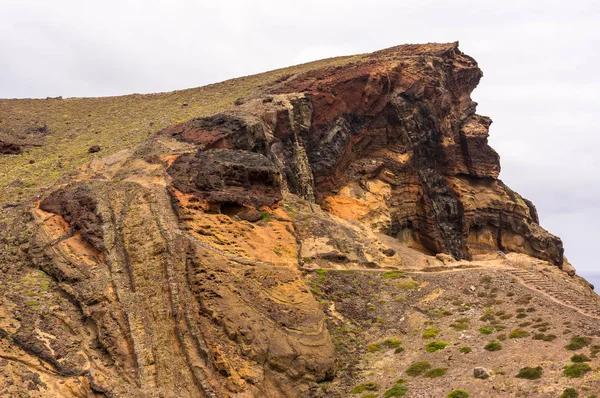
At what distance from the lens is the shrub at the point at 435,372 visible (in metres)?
→ 24.9

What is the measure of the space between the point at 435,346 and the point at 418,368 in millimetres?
2198

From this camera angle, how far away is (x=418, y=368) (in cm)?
2594

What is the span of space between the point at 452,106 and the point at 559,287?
121ft

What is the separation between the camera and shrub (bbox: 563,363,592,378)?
2162 centimetres

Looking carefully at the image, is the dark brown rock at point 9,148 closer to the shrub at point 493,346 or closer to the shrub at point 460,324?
the shrub at point 460,324

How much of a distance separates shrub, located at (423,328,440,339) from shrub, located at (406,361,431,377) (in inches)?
111

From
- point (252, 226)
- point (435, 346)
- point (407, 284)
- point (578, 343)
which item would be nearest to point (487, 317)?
point (435, 346)

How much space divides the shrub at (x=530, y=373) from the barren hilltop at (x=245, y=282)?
71 millimetres

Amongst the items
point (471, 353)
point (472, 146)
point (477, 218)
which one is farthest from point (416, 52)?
point (471, 353)

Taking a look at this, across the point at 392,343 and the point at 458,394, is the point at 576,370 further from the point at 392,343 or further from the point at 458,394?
the point at 392,343

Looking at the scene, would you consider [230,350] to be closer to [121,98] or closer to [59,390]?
[59,390]

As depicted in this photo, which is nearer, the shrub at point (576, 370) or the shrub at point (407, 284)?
the shrub at point (576, 370)

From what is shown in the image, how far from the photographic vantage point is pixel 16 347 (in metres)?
22.0

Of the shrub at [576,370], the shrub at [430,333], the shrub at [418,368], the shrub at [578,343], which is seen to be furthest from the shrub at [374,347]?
the shrub at [576,370]
